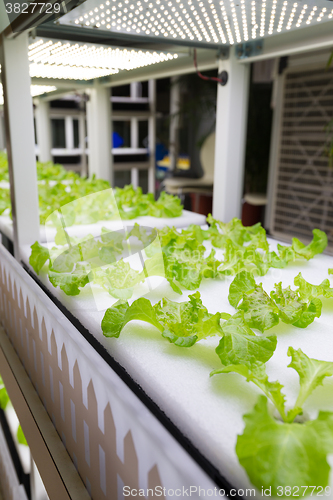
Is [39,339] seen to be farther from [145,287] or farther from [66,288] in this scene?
[145,287]

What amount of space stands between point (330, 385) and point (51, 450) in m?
0.64

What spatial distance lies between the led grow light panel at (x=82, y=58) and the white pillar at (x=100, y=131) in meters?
0.42

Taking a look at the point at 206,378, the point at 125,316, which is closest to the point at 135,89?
the point at 125,316

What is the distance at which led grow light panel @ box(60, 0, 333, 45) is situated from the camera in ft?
3.65

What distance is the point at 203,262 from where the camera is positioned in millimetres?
1219

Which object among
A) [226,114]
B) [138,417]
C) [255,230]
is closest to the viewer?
[138,417]

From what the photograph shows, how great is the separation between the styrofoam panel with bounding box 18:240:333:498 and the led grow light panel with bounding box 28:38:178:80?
111cm

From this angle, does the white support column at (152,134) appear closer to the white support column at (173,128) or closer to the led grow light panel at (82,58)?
the white support column at (173,128)

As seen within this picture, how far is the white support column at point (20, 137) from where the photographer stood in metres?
1.42

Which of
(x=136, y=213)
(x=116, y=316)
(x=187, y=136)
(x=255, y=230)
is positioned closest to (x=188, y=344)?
(x=116, y=316)
